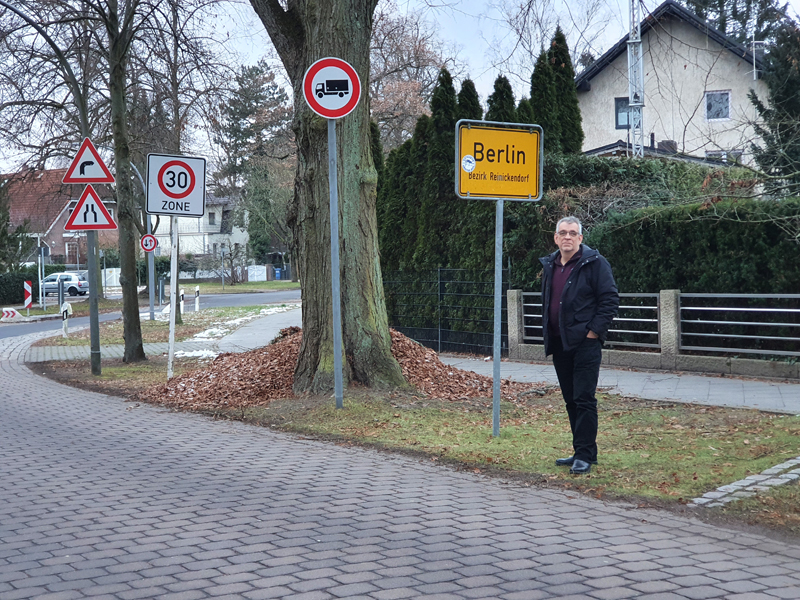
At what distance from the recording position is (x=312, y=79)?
919cm

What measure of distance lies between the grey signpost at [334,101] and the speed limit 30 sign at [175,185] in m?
3.93

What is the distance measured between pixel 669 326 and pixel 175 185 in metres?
7.86

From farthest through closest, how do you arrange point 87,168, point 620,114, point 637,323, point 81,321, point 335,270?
point 620,114, point 81,321, point 637,323, point 87,168, point 335,270

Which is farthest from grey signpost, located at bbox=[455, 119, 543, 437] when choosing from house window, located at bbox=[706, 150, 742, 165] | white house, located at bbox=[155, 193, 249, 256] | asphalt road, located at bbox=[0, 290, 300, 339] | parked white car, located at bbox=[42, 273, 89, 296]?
white house, located at bbox=[155, 193, 249, 256]

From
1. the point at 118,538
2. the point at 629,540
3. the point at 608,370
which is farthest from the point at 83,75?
the point at 629,540

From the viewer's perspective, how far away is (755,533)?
16.6 feet

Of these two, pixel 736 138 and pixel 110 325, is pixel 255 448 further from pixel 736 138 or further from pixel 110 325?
pixel 110 325

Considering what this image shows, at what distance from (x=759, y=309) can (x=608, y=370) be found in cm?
275

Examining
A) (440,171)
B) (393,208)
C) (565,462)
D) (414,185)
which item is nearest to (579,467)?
(565,462)

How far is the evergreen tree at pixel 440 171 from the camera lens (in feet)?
61.1

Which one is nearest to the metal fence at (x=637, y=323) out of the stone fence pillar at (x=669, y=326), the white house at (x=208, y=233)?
the stone fence pillar at (x=669, y=326)

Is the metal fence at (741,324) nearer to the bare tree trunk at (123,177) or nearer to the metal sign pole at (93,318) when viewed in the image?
the metal sign pole at (93,318)

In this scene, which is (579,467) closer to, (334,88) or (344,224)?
(344,224)

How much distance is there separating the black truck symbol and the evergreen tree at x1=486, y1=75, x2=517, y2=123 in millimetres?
8674
